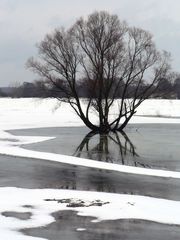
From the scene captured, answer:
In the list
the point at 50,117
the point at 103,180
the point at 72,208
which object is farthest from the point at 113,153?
the point at 50,117

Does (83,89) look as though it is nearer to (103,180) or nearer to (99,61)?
(99,61)

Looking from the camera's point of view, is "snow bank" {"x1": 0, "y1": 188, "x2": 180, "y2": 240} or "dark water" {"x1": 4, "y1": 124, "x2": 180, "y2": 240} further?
"snow bank" {"x1": 0, "y1": 188, "x2": 180, "y2": 240}

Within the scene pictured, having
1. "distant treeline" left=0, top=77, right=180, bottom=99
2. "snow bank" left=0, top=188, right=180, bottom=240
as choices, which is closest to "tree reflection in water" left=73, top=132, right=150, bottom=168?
"snow bank" left=0, top=188, right=180, bottom=240

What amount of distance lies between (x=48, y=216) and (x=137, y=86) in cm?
2837

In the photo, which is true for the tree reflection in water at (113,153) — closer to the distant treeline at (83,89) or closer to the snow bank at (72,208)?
the snow bank at (72,208)

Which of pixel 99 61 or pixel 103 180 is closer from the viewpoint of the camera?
pixel 103 180

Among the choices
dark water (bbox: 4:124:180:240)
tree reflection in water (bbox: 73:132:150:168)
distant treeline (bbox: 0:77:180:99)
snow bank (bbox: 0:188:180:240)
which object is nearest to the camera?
dark water (bbox: 4:124:180:240)

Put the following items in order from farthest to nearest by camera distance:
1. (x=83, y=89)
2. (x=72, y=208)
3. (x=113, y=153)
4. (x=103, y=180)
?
(x=83, y=89) < (x=113, y=153) < (x=103, y=180) < (x=72, y=208)

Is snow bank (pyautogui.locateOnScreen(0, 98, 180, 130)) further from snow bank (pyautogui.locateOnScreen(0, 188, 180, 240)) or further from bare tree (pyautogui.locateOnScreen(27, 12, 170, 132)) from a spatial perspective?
snow bank (pyautogui.locateOnScreen(0, 188, 180, 240))

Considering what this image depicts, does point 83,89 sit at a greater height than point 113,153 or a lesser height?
greater

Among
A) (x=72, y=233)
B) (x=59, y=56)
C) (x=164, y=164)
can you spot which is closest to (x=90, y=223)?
(x=72, y=233)

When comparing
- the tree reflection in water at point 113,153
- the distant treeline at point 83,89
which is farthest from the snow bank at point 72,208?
the distant treeline at point 83,89

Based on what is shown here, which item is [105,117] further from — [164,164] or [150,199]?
Result: [150,199]

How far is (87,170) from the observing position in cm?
1490
